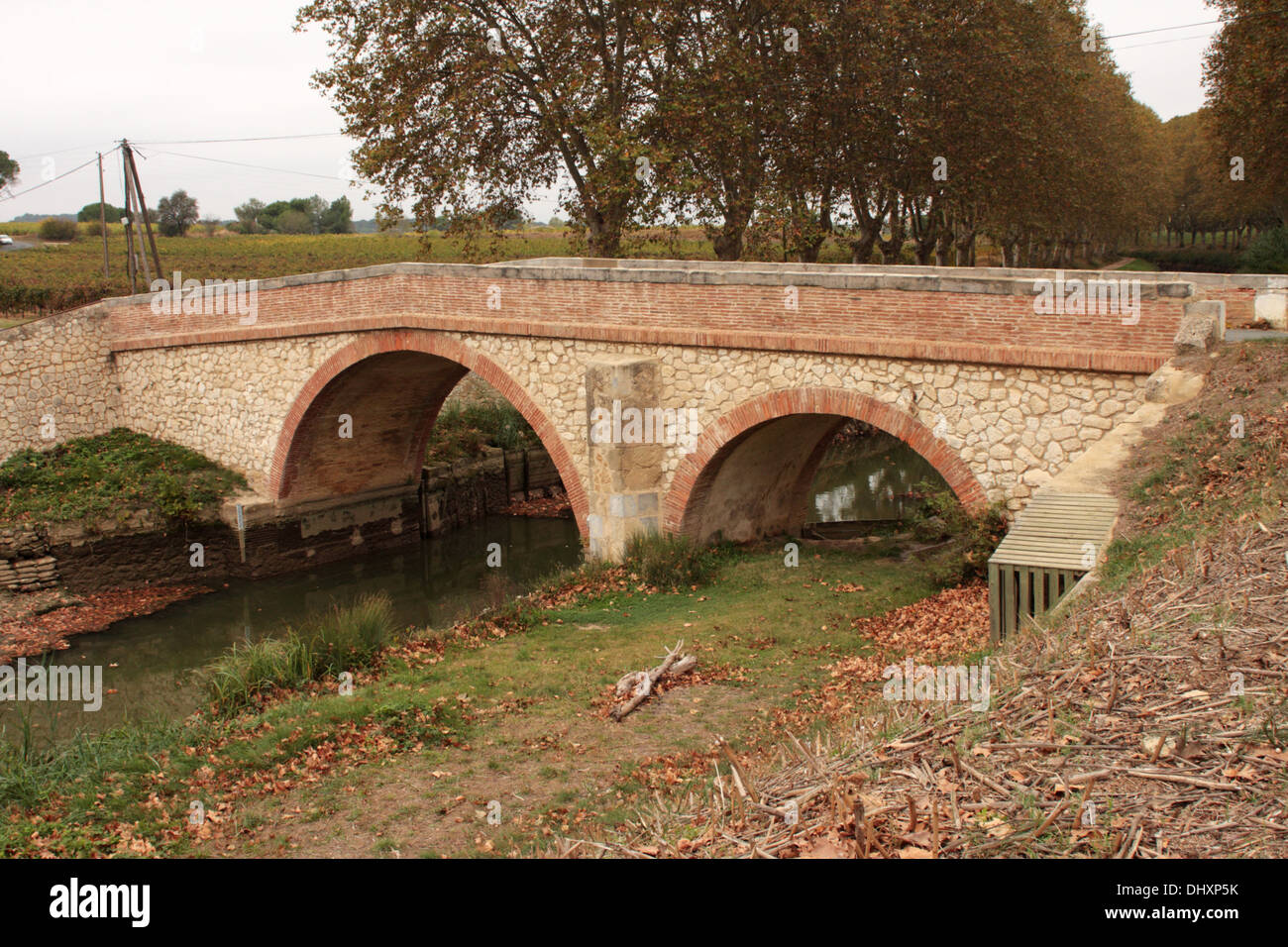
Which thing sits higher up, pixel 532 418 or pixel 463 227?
→ pixel 463 227

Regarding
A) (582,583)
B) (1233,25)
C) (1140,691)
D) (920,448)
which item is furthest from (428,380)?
(1233,25)

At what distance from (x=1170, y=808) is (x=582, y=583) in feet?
31.0

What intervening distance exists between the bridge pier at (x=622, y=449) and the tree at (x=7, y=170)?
60.4 metres

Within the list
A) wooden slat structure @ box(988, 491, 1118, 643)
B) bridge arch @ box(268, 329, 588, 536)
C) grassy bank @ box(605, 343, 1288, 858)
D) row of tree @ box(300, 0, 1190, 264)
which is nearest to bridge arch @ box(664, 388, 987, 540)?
wooden slat structure @ box(988, 491, 1118, 643)

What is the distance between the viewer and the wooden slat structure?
26.5ft

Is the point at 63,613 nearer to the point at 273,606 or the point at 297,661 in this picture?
the point at 273,606


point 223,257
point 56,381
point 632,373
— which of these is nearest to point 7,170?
point 223,257

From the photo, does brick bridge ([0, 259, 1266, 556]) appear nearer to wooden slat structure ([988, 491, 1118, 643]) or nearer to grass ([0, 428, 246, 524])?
grass ([0, 428, 246, 524])

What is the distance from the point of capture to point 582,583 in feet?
43.4

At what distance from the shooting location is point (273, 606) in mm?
17219

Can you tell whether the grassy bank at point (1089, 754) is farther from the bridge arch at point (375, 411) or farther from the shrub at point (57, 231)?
the shrub at point (57, 231)

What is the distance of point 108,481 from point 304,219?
49.4 meters

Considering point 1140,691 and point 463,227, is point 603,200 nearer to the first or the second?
point 463,227

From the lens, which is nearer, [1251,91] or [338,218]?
[1251,91]
